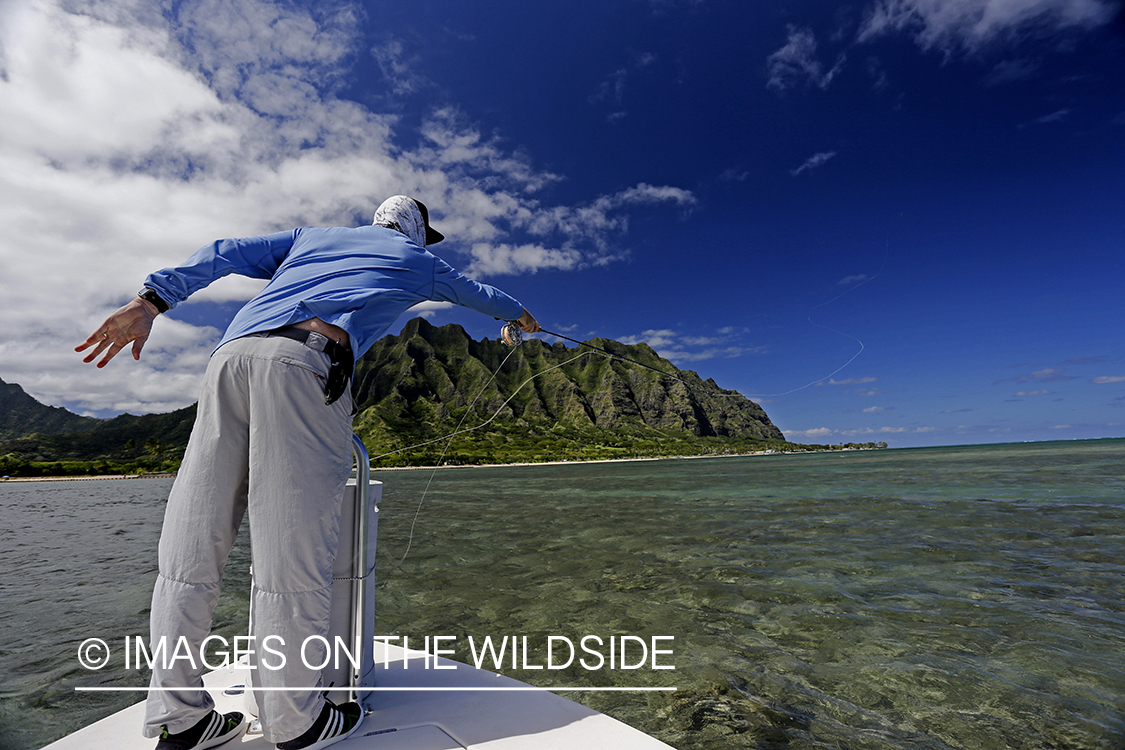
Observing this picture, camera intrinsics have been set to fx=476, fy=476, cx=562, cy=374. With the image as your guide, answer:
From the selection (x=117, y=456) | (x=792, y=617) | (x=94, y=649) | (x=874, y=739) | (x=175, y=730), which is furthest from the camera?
(x=117, y=456)

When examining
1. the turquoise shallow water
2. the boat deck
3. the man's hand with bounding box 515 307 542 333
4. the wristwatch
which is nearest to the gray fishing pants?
the boat deck

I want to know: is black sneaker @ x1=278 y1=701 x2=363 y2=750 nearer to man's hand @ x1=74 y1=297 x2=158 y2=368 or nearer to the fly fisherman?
the fly fisherman

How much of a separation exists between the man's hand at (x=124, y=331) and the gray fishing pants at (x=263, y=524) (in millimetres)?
699

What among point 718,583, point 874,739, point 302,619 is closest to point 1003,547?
point 718,583

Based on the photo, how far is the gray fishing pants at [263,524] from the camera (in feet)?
6.33

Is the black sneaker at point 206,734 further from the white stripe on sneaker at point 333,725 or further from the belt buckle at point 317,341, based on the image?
the belt buckle at point 317,341

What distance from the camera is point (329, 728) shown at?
2.06 meters

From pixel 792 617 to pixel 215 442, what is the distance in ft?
18.8

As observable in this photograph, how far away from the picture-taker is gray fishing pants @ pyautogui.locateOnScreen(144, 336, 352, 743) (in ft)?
6.33

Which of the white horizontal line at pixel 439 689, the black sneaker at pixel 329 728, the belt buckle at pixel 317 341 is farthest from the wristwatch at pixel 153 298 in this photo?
the black sneaker at pixel 329 728

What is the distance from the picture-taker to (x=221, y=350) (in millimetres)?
2082

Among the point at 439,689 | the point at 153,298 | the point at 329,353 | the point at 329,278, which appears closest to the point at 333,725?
the point at 439,689

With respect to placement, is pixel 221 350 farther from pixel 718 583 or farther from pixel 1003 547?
pixel 1003 547

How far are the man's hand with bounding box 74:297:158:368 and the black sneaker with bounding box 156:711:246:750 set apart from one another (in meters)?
1.68
